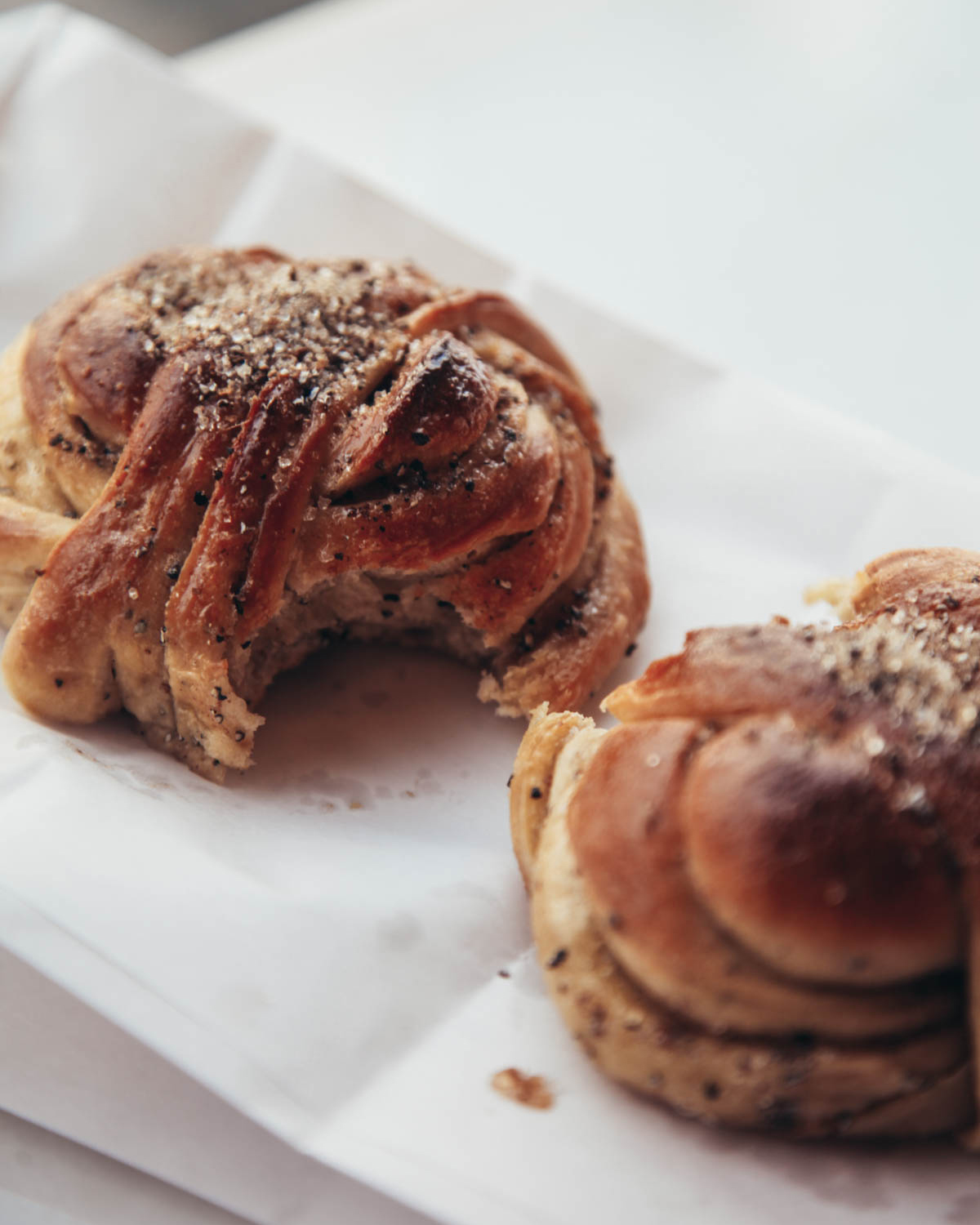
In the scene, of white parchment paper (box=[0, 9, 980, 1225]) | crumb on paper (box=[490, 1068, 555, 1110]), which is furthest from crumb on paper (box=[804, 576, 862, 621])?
crumb on paper (box=[490, 1068, 555, 1110])

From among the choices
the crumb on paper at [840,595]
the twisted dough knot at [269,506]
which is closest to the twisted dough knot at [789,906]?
the crumb on paper at [840,595]

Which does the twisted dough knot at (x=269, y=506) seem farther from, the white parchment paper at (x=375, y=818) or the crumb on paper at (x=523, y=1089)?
the crumb on paper at (x=523, y=1089)

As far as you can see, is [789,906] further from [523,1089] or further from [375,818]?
[375,818]

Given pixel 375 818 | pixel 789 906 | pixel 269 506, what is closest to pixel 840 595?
pixel 789 906

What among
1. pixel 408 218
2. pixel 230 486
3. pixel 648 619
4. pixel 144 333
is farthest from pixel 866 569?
pixel 408 218

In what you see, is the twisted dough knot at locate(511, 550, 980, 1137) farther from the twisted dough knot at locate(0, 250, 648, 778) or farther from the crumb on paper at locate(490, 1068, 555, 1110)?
the twisted dough knot at locate(0, 250, 648, 778)

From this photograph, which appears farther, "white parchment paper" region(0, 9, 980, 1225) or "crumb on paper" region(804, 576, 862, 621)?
"crumb on paper" region(804, 576, 862, 621)
